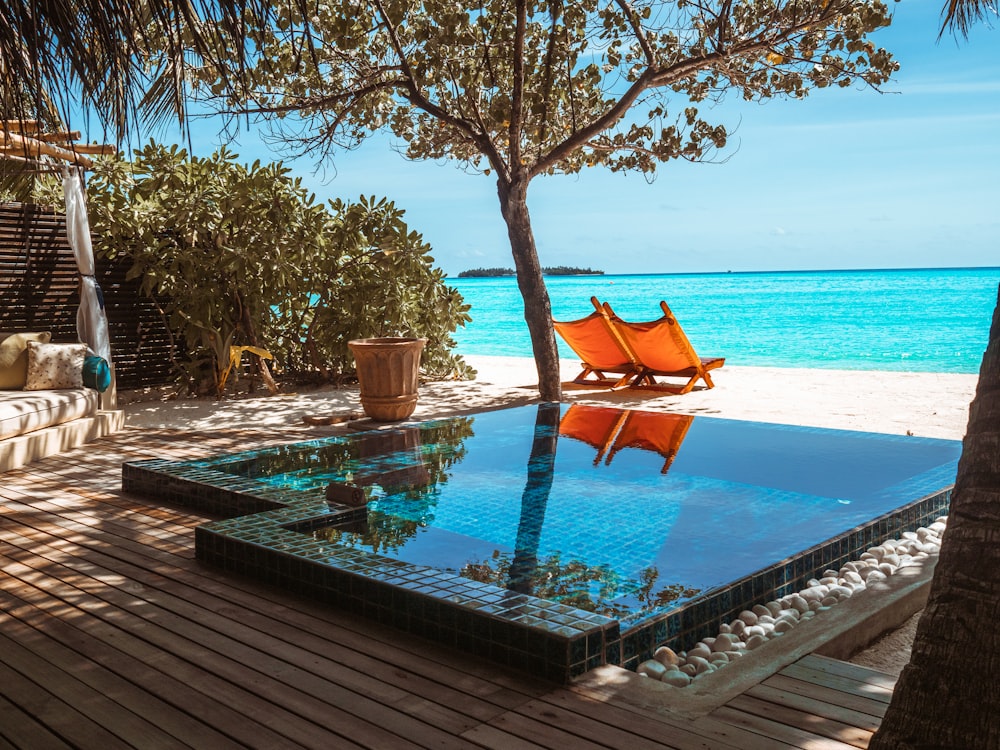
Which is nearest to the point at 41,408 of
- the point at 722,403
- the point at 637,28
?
the point at 637,28

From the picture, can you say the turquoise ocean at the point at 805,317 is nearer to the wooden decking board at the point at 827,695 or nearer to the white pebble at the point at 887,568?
the white pebble at the point at 887,568

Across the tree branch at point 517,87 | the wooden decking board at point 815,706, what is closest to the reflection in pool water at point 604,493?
the wooden decking board at point 815,706

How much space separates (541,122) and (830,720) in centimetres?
701

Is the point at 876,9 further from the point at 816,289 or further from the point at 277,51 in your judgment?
the point at 816,289

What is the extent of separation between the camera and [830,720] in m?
2.10

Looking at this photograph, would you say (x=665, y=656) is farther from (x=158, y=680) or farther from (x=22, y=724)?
(x=22, y=724)

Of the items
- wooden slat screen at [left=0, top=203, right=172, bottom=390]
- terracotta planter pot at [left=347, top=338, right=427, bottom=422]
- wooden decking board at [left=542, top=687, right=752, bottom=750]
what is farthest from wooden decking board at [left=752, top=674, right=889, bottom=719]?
wooden slat screen at [left=0, top=203, right=172, bottom=390]

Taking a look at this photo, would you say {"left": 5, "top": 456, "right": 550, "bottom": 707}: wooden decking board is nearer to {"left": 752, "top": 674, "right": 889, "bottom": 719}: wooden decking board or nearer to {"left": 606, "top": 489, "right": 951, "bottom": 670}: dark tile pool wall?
{"left": 606, "top": 489, "right": 951, "bottom": 670}: dark tile pool wall

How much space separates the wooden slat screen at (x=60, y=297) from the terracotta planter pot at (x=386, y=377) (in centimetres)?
312

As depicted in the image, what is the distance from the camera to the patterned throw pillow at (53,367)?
257 inches

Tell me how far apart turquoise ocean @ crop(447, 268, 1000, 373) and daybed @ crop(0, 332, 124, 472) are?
48.6ft

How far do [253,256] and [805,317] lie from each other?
29.0 meters

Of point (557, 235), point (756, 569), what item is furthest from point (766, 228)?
point (756, 569)

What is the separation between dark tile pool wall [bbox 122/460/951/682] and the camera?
247 centimetres
